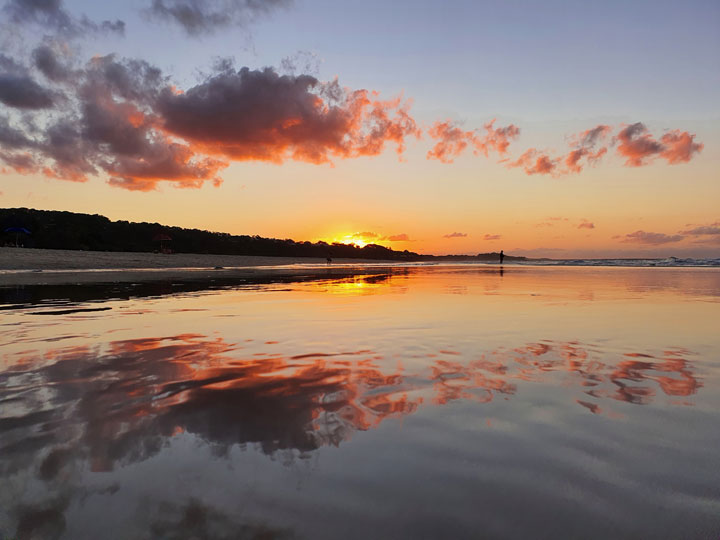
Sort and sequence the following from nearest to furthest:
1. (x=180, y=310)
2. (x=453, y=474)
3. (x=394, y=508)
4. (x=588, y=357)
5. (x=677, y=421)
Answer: (x=394, y=508) → (x=453, y=474) → (x=677, y=421) → (x=588, y=357) → (x=180, y=310)

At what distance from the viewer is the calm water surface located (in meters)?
2.09

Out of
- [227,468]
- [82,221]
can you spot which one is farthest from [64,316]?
[82,221]

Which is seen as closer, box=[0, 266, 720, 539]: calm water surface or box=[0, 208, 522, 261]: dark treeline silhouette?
box=[0, 266, 720, 539]: calm water surface

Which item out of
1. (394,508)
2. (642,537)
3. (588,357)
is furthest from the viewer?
(588,357)

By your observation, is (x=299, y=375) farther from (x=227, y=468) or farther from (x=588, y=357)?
(x=588, y=357)

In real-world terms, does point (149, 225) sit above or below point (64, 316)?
above

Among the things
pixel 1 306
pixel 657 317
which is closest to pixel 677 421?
pixel 657 317

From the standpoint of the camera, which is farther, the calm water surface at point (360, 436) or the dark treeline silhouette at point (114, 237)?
the dark treeline silhouette at point (114, 237)

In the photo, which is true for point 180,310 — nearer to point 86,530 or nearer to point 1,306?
point 1,306

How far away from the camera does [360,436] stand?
3035 mm

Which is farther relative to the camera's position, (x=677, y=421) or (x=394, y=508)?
(x=677, y=421)

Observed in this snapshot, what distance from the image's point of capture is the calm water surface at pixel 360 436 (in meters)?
2.09

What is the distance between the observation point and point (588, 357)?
17.7ft

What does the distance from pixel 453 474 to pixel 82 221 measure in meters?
87.5
